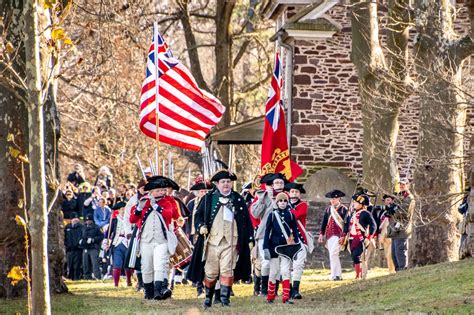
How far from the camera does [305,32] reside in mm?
33875

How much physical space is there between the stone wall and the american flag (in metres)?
13.0

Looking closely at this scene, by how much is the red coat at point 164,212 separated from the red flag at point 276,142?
183 inches

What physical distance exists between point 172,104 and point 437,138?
478 centimetres

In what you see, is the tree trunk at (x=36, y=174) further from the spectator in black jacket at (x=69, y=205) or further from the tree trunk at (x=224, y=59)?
the tree trunk at (x=224, y=59)

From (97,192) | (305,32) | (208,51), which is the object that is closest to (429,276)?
(97,192)

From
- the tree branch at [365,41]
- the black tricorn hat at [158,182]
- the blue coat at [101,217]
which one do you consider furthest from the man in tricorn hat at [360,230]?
the black tricorn hat at [158,182]

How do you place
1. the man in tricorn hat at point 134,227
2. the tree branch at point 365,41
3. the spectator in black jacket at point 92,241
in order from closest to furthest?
the man in tricorn hat at point 134,227 < the tree branch at point 365,41 < the spectator in black jacket at point 92,241

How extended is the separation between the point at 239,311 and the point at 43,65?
475 cm

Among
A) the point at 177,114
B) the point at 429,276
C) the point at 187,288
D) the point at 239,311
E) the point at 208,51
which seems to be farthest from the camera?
the point at 208,51

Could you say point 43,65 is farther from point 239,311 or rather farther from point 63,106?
point 63,106

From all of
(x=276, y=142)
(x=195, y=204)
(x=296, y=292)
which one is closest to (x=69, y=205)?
(x=195, y=204)

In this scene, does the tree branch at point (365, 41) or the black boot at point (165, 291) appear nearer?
the black boot at point (165, 291)

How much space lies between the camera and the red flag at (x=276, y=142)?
24.4 metres

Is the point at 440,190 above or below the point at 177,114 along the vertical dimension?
below
